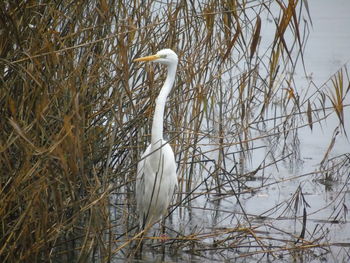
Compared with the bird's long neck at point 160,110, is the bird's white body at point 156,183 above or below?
below

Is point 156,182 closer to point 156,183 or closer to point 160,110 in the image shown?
point 156,183

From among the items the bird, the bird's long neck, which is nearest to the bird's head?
the bird's long neck

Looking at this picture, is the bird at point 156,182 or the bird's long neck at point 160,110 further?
the bird at point 156,182

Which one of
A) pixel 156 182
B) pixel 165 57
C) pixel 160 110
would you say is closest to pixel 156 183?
pixel 156 182

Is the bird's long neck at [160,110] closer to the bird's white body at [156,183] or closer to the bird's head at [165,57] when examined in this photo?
the bird's head at [165,57]

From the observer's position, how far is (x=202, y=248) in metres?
3.99

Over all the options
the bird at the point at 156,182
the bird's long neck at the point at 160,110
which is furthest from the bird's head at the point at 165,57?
the bird at the point at 156,182

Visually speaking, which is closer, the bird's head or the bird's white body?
the bird's head

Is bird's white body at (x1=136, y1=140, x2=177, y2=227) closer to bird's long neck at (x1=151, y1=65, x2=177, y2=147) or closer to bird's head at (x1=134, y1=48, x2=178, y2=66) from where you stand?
bird's long neck at (x1=151, y1=65, x2=177, y2=147)

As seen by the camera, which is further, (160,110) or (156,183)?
(156,183)

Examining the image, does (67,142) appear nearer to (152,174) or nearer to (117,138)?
(117,138)

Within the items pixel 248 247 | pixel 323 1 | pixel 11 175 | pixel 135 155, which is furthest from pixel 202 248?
pixel 323 1

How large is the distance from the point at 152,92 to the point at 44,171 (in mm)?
1422

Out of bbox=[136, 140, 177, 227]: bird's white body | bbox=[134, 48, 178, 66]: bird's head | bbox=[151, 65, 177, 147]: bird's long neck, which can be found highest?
bbox=[134, 48, 178, 66]: bird's head
